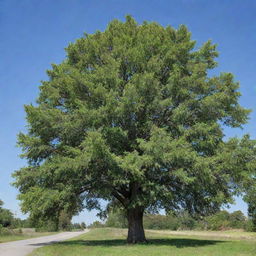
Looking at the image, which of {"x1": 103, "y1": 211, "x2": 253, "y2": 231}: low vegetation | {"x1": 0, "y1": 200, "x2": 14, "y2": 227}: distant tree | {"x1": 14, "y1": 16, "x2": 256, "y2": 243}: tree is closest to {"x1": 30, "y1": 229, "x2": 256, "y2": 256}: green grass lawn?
{"x1": 14, "y1": 16, "x2": 256, "y2": 243}: tree

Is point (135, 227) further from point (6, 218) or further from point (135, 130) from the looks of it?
point (6, 218)

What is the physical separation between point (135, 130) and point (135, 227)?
717cm

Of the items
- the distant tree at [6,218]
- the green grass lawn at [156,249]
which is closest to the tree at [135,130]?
the green grass lawn at [156,249]

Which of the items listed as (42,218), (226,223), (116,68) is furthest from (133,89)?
(226,223)

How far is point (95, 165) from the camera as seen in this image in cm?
1984

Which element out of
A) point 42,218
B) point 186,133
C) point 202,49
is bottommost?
point 42,218

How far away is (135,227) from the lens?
2311 centimetres

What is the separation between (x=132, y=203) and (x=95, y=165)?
3.40 meters

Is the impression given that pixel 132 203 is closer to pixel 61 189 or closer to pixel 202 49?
pixel 61 189

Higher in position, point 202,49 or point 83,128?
point 202,49

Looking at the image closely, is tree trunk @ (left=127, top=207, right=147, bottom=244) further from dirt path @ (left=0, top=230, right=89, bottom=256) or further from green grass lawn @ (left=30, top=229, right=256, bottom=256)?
dirt path @ (left=0, top=230, right=89, bottom=256)

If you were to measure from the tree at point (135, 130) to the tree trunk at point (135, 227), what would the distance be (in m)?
0.07

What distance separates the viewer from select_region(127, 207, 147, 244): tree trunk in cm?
2260

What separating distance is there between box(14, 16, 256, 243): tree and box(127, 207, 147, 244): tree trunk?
73mm
